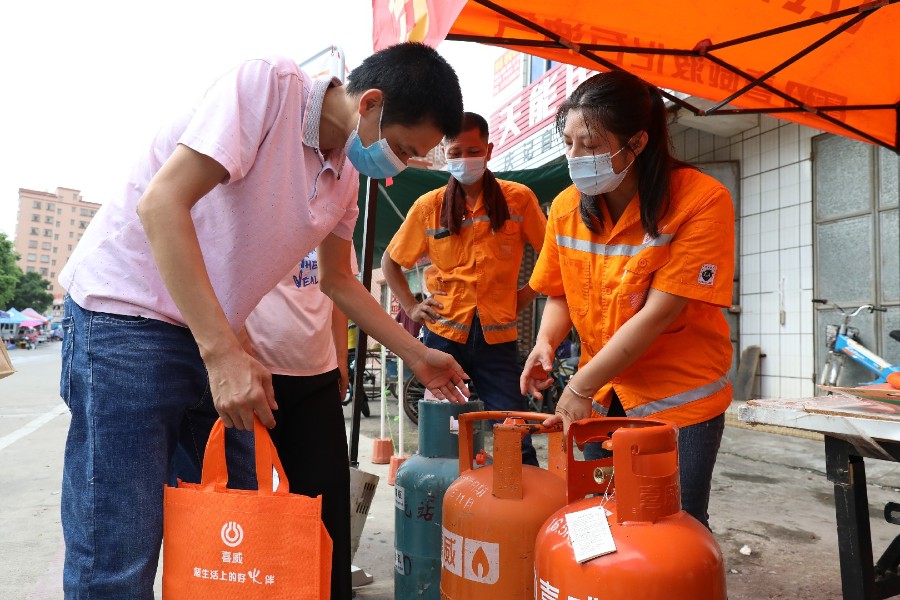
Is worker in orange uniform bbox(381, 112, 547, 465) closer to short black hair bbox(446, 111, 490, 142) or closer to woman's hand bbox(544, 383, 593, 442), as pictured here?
short black hair bbox(446, 111, 490, 142)

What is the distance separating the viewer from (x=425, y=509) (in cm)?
197

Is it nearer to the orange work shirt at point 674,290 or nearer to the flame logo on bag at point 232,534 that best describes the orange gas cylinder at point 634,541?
the orange work shirt at point 674,290

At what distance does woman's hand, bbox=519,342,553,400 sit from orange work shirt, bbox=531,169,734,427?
0.48ft

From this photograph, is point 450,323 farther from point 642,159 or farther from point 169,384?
point 169,384

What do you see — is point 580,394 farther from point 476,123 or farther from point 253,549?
point 476,123

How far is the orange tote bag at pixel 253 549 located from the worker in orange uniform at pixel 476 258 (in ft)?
5.51

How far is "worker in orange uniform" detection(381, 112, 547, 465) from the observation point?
9.11ft

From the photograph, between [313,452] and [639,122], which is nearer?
[639,122]

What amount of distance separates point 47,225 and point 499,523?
115475mm

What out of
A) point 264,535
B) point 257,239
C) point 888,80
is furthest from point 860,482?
point 888,80

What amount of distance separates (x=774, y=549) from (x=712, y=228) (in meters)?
2.03

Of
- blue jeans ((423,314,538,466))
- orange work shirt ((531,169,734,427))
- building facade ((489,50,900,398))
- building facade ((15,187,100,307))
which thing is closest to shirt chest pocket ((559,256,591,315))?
orange work shirt ((531,169,734,427))

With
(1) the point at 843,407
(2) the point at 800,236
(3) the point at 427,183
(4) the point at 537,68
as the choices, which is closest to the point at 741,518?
(1) the point at 843,407

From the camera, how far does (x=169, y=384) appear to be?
1219 millimetres
